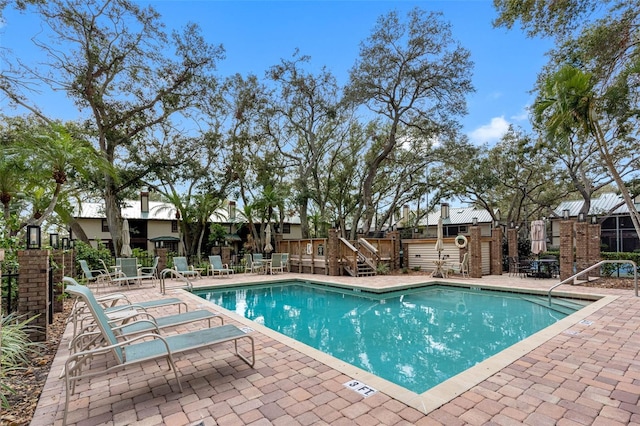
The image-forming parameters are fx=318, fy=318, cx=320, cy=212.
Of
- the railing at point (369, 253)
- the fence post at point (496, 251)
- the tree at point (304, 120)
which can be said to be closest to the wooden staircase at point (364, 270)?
the railing at point (369, 253)

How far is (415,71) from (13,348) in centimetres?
1715

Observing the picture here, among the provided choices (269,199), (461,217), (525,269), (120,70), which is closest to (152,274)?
(269,199)

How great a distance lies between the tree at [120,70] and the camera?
44.1 ft

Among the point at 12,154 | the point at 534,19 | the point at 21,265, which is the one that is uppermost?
the point at 534,19

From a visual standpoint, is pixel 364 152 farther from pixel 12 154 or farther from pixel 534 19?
pixel 12 154

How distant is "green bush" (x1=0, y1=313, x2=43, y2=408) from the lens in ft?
11.5

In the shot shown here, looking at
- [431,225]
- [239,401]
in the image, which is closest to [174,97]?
[239,401]

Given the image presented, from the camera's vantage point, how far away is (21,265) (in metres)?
4.60

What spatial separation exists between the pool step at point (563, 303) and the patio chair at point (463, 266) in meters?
3.65

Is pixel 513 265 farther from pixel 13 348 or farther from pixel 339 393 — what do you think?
pixel 13 348

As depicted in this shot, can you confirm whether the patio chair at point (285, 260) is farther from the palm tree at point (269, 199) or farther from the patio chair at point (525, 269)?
the patio chair at point (525, 269)

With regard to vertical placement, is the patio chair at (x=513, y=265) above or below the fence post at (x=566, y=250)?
below

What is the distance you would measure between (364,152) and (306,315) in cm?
1511

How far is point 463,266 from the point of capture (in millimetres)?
12906
